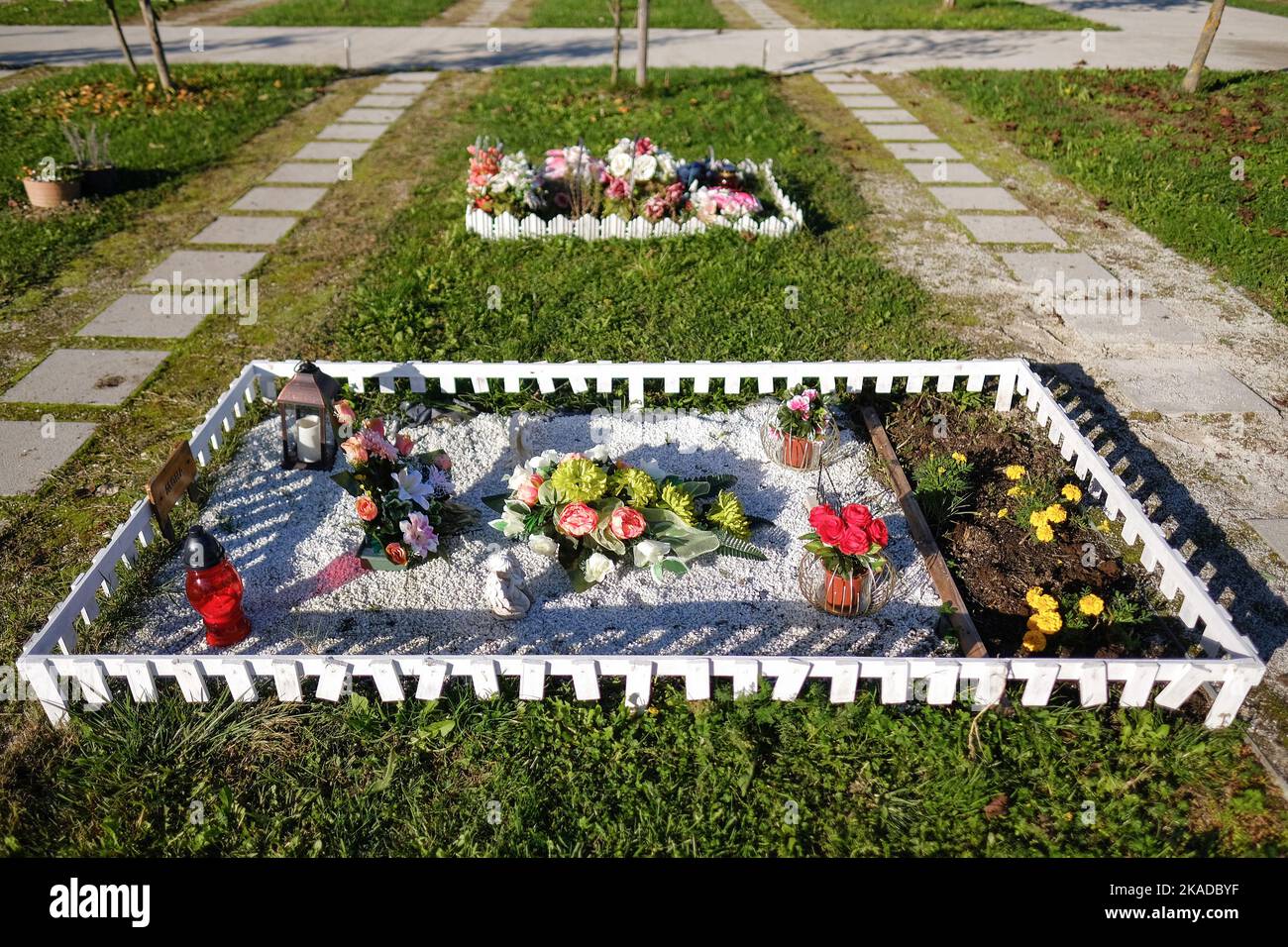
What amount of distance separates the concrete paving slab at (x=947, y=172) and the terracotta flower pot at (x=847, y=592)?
767 centimetres

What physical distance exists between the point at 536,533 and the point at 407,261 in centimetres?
455

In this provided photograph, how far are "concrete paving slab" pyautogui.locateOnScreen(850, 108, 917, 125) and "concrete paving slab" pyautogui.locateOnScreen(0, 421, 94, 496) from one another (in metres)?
11.0

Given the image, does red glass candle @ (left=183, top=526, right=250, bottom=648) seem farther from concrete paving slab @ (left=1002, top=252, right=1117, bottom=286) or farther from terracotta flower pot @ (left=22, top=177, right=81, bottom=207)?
terracotta flower pot @ (left=22, top=177, right=81, bottom=207)

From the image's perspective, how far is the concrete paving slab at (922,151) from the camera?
1125cm

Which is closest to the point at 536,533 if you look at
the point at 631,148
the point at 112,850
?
the point at 112,850

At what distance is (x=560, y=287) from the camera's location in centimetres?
768

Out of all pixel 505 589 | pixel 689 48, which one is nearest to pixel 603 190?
pixel 505 589

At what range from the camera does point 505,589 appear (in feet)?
13.9

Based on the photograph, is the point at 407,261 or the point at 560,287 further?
the point at 407,261

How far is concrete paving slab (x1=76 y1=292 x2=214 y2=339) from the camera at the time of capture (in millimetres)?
7031

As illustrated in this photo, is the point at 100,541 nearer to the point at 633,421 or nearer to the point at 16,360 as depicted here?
the point at 16,360

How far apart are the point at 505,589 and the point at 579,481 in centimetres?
70

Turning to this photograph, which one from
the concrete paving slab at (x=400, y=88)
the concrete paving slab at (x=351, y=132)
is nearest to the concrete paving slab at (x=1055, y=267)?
the concrete paving slab at (x=351, y=132)

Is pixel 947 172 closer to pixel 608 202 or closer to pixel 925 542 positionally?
pixel 608 202
